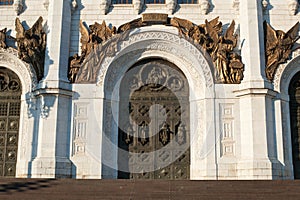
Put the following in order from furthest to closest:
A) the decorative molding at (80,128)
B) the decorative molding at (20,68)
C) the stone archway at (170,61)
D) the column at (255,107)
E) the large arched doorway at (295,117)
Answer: the decorative molding at (20,68) < the large arched doorway at (295,117) < the stone archway at (170,61) < the decorative molding at (80,128) < the column at (255,107)

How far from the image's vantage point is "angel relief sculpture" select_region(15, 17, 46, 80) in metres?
16.9

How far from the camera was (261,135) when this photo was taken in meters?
16.0

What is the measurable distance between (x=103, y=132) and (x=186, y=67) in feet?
14.7

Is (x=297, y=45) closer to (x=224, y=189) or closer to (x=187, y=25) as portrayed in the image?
(x=187, y=25)

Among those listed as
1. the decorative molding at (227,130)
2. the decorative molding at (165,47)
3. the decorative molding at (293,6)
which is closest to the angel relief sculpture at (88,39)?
the decorative molding at (165,47)

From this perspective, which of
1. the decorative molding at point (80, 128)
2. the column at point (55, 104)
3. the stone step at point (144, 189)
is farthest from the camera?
the decorative molding at point (80, 128)

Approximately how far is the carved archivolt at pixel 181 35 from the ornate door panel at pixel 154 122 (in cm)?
153

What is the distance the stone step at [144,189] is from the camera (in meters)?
12.2

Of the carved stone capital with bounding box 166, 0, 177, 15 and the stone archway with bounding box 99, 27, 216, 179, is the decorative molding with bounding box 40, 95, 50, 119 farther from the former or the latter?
the carved stone capital with bounding box 166, 0, 177, 15

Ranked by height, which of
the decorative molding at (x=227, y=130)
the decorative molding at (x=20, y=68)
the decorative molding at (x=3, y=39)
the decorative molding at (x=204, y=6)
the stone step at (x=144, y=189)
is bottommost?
the stone step at (x=144, y=189)

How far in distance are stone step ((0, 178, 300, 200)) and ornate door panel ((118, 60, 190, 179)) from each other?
4244mm

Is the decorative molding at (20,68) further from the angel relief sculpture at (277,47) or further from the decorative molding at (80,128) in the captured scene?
the angel relief sculpture at (277,47)

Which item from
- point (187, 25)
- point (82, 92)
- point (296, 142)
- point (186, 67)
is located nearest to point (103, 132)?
point (82, 92)

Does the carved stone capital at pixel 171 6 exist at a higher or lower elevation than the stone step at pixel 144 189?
higher
